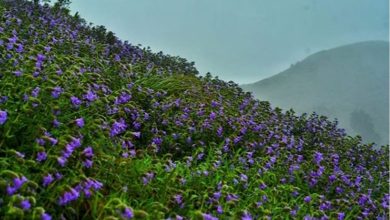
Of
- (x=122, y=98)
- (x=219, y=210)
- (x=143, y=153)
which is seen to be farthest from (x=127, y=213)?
(x=122, y=98)

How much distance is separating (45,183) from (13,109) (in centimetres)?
115

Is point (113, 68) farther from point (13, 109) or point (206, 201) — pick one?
point (206, 201)

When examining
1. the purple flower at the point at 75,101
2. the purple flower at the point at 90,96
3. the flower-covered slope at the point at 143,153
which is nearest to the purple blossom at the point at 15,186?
the flower-covered slope at the point at 143,153

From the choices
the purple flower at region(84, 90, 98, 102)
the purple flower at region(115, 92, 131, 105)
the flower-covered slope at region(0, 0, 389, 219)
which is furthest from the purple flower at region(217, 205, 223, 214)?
the purple flower at region(115, 92, 131, 105)

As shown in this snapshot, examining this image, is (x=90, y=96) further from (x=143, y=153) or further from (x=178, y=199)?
(x=178, y=199)

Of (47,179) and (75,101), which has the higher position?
(75,101)

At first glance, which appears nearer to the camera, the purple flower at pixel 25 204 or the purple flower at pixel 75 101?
the purple flower at pixel 25 204

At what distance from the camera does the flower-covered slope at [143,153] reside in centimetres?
335

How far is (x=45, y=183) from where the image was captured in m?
3.20

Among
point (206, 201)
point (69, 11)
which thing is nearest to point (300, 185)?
point (206, 201)

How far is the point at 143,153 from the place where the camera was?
4.76 meters

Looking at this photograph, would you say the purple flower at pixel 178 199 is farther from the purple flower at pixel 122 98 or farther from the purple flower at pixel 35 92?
the purple flower at pixel 122 98

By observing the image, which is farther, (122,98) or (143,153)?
(122,98)

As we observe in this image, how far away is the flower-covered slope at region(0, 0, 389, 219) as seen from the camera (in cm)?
335
